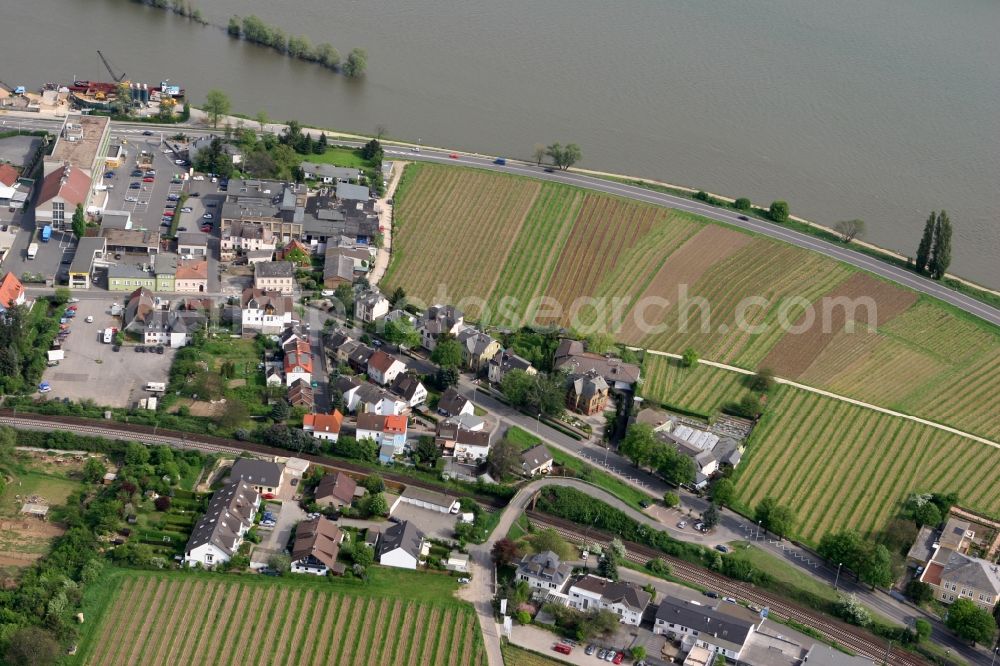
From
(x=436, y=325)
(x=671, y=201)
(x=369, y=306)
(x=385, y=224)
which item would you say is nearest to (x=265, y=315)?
(x=369, y=306)

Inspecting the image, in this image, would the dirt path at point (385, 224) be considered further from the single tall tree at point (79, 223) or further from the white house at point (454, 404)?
the single tall tree at point (79, 223)

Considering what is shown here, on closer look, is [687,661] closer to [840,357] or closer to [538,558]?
[538,558]

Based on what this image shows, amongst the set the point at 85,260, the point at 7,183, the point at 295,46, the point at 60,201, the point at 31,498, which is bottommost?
the point at 31,498

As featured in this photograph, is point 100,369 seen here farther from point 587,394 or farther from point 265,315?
point 587,394

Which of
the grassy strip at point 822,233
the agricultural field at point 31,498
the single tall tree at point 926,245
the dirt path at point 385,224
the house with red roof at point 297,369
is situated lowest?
the agricultural field at point 31,498

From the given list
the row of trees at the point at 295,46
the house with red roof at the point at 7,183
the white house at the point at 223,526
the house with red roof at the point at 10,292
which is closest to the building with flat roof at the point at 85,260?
the house with red roof at the point at 10,292

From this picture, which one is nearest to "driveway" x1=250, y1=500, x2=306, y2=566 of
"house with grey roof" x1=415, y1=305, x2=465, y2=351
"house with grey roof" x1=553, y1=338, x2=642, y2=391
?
"house with grey roof" x1=415, y1=305, x2=465, y2=351
